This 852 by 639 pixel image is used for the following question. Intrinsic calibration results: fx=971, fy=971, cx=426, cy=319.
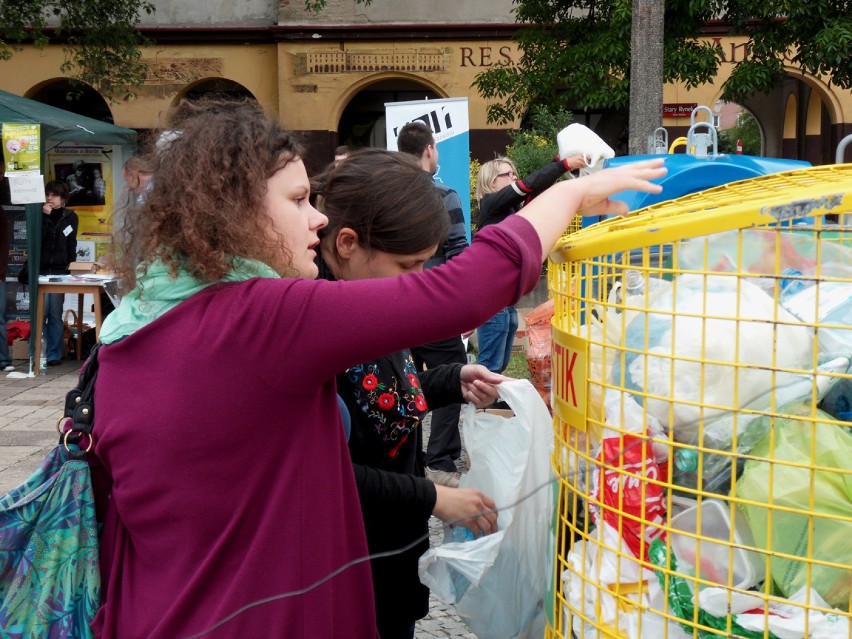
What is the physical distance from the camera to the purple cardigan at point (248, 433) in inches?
A: 50.7

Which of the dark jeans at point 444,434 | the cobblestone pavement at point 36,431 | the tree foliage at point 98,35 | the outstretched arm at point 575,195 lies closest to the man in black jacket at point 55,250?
the cobblestone pavement at point 36,431

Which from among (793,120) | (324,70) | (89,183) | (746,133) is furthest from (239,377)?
(746,133)

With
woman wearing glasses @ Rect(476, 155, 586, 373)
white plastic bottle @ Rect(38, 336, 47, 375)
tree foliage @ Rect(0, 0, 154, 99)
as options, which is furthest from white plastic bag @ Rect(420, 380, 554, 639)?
tree foliage @ Rect(0, 0, 154, 99)

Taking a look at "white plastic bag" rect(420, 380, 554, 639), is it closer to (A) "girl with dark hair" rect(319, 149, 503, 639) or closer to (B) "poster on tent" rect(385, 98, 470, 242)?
(A) "girl with dark hair" rect(319, 149, 503, 639)

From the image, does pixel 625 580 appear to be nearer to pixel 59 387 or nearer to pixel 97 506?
pixel 97 506

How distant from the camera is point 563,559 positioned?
5.06 feet

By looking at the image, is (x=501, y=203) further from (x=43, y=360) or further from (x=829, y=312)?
(x=43, y=360)

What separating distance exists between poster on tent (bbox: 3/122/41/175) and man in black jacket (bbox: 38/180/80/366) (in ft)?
2.40

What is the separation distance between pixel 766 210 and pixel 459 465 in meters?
4.41

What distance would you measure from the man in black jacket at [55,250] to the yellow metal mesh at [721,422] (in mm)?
8719

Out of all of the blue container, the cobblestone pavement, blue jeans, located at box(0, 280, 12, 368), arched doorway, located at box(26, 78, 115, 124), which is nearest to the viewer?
the cobblestone pavement

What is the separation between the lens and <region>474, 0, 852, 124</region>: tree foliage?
39.2ft

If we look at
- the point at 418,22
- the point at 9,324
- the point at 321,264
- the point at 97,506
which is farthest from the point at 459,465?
the point at 418,22

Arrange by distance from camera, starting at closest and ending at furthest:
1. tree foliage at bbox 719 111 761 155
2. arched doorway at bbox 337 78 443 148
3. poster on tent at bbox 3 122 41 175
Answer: poster on tent at bbox 3 122 41 175 → arched doorway at bbox 337 78 443 148 → tree foliage at bbox 719 111 761 155
